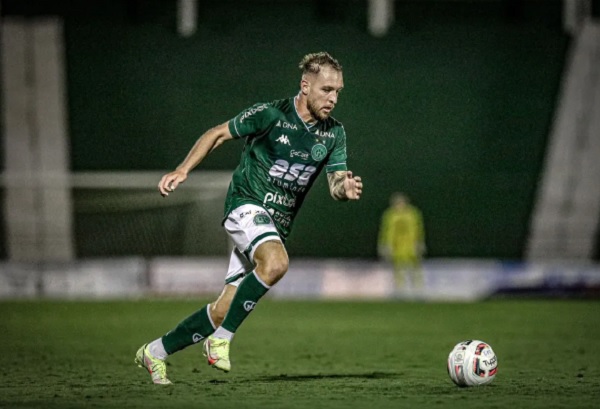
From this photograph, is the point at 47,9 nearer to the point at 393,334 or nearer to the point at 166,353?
the point at 393,334

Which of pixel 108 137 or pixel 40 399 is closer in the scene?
pixel 40 399

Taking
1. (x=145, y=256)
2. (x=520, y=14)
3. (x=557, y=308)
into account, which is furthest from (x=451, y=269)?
(x=520, y=14)

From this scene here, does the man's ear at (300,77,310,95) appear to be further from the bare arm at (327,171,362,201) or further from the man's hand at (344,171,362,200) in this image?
the man's hand at (344,171,362,200)

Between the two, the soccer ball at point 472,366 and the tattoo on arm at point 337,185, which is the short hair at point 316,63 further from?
the soccer ball at point 472,366

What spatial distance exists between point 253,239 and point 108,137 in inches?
758

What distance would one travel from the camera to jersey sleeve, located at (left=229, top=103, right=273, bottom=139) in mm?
7000

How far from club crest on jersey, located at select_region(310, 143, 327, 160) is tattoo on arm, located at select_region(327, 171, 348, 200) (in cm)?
14

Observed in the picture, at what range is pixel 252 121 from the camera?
706 cm

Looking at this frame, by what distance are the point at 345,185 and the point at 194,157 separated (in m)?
0.94

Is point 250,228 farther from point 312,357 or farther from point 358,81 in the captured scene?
point 358,81

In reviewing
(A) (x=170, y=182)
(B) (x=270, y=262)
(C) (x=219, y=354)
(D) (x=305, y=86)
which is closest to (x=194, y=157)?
(A) (x=170, y=182)

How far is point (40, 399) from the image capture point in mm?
6281

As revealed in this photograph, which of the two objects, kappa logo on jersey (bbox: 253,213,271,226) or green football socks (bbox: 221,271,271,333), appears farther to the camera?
kappa logo on jersey (bbox: 253,213,271,226)

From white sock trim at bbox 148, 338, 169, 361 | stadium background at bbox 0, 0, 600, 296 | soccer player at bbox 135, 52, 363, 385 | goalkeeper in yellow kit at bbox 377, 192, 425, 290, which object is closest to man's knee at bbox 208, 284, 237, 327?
soccer player at bbox 135, 52, 363, 385
